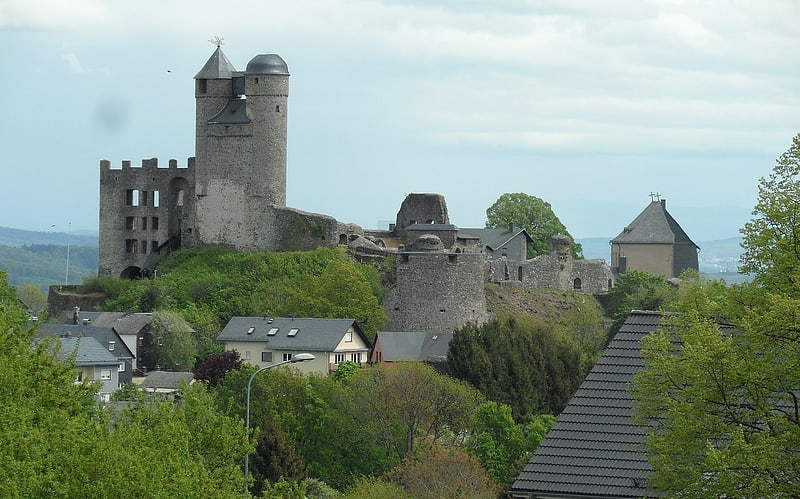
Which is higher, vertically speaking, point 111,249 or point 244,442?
point 111,249

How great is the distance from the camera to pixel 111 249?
75.0 m

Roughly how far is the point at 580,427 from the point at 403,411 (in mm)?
30436

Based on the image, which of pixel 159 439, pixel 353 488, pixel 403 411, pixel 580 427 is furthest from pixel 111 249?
pixel 580 427

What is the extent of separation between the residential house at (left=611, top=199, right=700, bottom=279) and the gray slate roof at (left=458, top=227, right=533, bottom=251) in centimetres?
1226

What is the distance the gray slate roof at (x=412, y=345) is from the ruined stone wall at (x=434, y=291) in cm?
90

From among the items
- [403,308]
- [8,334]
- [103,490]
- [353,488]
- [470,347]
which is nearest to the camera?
[103,490]

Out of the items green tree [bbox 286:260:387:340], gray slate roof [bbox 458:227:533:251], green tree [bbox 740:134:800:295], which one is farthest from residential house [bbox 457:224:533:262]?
green tree [bbox 740:134:800:295]

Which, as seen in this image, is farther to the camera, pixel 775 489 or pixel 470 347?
pixel 470 347

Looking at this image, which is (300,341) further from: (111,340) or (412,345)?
(111,340)

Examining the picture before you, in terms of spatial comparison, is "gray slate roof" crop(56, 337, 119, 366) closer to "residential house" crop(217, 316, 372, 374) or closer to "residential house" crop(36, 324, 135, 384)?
"residential house" crop(36, 324, 135, 384)

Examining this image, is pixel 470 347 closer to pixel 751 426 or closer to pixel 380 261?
pixel 380 261

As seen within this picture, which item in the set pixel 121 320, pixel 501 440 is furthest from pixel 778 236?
pixel 121 320

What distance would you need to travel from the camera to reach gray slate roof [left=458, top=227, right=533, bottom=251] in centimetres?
8325

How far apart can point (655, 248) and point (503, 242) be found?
62.9 ft
